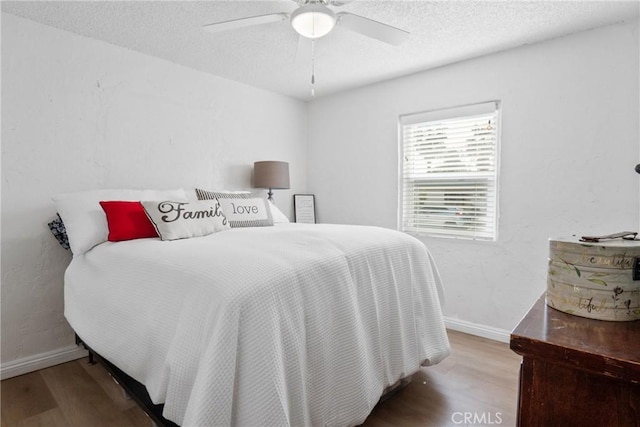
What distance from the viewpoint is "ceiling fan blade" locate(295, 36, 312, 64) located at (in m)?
2.41

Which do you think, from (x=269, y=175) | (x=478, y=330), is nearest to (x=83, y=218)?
(x=269, y=175)

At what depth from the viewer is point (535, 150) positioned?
2.48 meters

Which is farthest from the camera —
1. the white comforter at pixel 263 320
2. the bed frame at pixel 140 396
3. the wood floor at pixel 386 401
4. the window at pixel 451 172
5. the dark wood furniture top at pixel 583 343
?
the window at pixel 451 172

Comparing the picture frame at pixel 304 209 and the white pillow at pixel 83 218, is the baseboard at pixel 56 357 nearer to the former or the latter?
the white pillow at pixel 83 218

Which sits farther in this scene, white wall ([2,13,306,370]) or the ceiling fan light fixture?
white wall ([2,13,306,370])

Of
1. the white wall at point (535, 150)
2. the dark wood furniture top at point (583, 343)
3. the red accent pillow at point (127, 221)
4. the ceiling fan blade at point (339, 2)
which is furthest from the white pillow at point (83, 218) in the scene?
the white wall at point (535, 150)

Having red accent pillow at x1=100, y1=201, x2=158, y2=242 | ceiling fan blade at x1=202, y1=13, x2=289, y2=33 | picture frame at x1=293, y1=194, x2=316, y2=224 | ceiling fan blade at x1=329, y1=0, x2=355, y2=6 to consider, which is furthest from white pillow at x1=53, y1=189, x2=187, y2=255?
picture frame at x1=293, y1=194, x2=316, y2=224

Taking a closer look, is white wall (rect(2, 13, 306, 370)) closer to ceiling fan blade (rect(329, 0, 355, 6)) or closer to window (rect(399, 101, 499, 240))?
ceiling fan blade (rect(329, 0, 355, 6))

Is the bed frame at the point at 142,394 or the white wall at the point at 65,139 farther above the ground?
the white wall at the point at 65,139

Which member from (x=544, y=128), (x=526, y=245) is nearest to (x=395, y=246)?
(x=526, y=245)

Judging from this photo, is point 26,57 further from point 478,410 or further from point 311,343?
point 478,410

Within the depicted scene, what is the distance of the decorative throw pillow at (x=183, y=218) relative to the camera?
1.89 metres

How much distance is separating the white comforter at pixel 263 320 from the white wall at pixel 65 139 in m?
0.55

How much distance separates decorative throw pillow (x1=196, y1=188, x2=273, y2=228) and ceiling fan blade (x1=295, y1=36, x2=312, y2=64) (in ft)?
3.92
